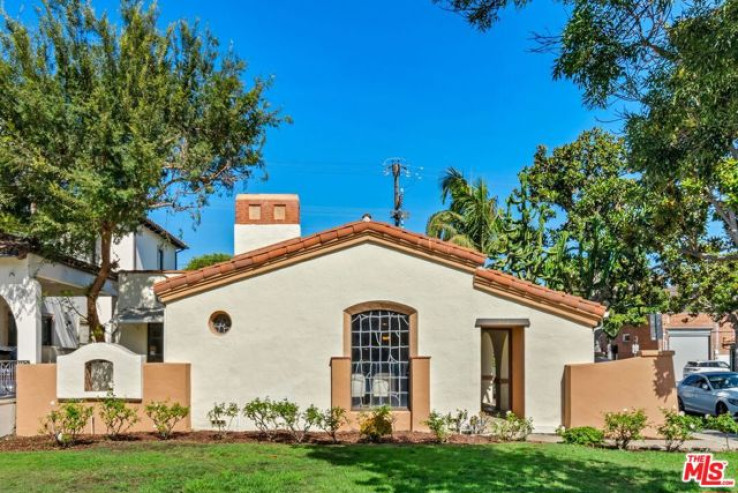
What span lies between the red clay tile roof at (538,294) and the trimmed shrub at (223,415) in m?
5.99

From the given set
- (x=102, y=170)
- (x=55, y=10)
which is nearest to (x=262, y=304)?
(x=102, y=170)

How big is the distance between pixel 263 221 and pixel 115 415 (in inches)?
232

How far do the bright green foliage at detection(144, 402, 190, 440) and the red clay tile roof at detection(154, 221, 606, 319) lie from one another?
2314 millimetres

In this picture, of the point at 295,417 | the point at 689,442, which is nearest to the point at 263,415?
the point at 295,417

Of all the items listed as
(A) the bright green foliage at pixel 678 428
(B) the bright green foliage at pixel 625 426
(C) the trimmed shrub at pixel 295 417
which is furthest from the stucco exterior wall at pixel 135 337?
(A) the bright green foliage at pixel 678 428

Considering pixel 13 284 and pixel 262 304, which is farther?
pixel 13 284

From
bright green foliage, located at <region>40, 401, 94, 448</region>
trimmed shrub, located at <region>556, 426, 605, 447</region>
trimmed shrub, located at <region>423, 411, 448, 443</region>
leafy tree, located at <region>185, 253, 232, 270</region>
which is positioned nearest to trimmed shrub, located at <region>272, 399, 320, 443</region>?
→ trimmed shrub, located at <region>423, 411, 448, 443</region>

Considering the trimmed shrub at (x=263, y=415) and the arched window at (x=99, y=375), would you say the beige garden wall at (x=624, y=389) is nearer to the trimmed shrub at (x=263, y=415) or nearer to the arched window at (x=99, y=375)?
the trimmed shrub at (x=263, y=415)

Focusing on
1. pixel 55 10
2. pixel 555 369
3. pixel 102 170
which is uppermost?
pixel 55 10

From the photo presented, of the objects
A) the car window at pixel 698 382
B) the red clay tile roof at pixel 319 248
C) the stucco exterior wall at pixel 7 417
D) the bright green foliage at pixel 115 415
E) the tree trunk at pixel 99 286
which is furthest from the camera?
the car window at pixel 698 382

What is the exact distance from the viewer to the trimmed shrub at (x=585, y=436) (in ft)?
39.3

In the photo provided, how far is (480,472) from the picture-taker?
9156 millimetres

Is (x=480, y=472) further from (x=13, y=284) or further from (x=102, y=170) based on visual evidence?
(x=13, y=284)

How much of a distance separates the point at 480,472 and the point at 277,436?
4946mm
